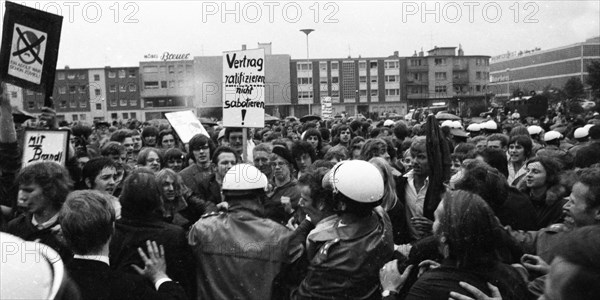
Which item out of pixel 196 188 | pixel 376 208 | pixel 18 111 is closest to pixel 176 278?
pixel 376 208

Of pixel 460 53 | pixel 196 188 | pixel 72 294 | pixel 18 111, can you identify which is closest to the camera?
pixel 72 294

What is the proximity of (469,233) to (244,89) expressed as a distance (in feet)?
16.0

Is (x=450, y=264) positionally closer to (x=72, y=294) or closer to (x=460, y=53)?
(x=72, y=294)

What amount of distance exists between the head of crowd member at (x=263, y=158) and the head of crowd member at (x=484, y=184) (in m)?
3.11

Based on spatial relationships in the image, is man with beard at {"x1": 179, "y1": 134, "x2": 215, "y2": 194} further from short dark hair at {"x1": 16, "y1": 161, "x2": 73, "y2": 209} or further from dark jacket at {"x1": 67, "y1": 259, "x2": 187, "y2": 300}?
dark jacket at {"x1": 67, "y1": 259, "x2": 187, "y2": 300}

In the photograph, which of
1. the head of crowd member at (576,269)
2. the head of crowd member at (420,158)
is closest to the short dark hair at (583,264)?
the head of crowd member at (576,269)

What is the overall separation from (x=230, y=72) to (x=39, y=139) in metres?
2.63

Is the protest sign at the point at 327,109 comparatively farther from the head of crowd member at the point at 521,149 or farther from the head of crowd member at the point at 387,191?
the head of crowd member at the point at 387,191

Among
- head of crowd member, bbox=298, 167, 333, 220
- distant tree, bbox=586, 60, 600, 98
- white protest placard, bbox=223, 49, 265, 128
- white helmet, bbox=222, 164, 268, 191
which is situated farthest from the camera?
distant tree, bbox=586, 60, 600, 98

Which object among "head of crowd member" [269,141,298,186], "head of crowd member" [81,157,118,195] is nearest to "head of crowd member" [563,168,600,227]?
"head of crowd member" [269,141,298,186]

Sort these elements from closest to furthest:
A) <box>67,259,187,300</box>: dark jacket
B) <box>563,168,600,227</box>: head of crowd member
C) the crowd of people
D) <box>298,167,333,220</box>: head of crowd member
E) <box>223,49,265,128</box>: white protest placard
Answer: the crowd of people < <box>67,259,187,300</box>: dark jacket < <box>563,168,600,227</box>: head of crowd member < <box>298,167,333,220</box>: head of crowd member < <box>223,49,265,128</box>: white protest placard

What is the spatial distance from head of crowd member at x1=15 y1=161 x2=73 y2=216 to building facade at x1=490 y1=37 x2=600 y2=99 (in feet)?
302

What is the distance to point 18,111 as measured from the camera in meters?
8.32

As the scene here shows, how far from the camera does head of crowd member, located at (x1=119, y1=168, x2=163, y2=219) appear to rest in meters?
3.71
